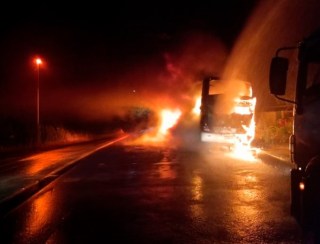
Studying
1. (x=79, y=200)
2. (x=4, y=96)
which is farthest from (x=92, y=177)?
(x=4, y=96)

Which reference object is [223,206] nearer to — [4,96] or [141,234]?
[141,234]

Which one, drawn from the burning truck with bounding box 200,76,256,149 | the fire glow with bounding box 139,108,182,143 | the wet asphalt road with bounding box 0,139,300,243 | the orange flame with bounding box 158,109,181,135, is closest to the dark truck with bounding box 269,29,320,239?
the wet asphalt road with bounding box 0,139,300,243

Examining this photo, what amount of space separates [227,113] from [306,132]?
17.1 meters

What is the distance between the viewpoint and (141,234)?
6.86 metres

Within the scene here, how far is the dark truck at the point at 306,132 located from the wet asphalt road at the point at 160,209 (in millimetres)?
1236

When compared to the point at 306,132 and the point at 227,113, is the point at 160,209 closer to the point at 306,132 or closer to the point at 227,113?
the point at 306,132

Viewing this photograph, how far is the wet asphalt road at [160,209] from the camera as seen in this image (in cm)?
680

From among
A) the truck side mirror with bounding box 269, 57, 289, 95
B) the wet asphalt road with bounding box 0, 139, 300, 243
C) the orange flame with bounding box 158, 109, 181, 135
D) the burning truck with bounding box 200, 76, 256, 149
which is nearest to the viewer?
the truck side mirror with bounding box 269, 57, 289, 95

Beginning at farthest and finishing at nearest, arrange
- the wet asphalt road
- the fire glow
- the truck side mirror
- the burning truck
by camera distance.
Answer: the fire glow < the burning truck < the wet asphalt road < the truck side mirror

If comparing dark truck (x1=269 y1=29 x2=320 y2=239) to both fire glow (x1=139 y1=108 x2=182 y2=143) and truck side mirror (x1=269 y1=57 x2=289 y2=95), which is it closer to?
truck side mirror (x1=269 y1=57 x2=289 y2=95)

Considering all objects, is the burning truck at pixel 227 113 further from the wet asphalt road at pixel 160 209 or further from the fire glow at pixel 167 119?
the fire glow at pixel 167 119

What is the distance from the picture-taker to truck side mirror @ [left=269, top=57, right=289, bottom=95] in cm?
588

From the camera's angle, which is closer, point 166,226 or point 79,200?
point 166,226

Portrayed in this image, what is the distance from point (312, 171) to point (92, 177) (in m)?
9.77
